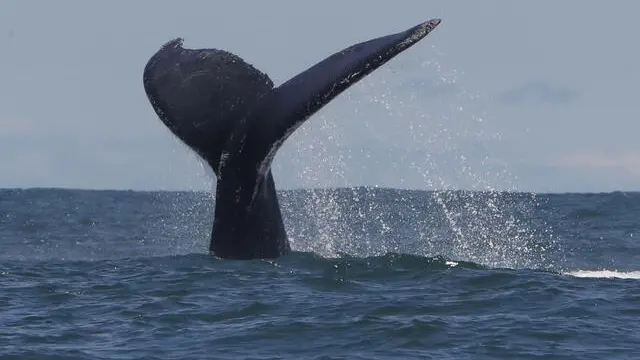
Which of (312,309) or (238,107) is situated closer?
(238,107)

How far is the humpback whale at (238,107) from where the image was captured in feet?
38.3

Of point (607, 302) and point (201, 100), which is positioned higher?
point (201, 100)

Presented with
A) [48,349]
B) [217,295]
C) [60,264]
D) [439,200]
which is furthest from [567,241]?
[439,200]

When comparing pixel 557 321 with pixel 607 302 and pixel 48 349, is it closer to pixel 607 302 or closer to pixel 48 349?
pixel 607 302

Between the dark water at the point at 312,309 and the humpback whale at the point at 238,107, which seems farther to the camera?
the humpback whale at the point at 238,107

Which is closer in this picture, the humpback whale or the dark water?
the dark water

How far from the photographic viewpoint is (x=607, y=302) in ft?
43.8

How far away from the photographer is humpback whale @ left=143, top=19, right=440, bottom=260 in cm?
1166

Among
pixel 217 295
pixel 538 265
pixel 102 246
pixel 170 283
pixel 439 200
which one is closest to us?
pixel 217 295

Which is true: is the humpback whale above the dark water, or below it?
above

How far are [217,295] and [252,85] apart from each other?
2276 millimetres

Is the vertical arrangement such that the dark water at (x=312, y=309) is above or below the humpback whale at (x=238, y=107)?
below

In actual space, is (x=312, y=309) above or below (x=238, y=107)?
below

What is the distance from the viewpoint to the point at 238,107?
12156mm
